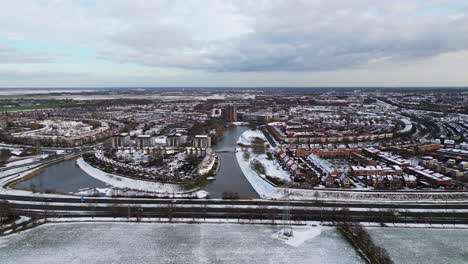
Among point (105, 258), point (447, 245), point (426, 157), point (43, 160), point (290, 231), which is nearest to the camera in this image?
point (105, 258)

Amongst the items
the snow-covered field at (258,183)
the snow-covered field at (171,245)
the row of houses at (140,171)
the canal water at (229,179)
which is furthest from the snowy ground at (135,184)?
the snow-covered field at (258,183)

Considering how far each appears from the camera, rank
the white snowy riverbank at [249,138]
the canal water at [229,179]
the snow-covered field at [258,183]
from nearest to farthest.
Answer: the snow-covered field at [258,183], the canal water at [229,179], the white snowy riverbank at [249,138]

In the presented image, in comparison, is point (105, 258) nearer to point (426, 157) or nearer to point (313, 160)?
point (313, 160)

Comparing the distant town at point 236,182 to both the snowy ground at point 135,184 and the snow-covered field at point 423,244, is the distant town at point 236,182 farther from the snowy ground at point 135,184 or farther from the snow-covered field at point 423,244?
the snow-covered field at point 423,244

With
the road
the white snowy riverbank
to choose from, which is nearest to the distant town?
the road

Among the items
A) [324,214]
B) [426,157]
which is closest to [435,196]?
[324,214]

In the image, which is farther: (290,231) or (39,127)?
(39,127)
